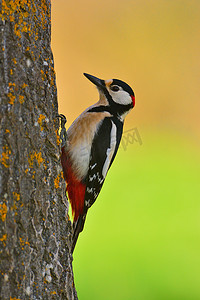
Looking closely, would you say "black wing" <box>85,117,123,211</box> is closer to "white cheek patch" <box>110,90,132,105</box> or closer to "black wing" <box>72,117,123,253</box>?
"black wing" <box>72,117,123,253</box>

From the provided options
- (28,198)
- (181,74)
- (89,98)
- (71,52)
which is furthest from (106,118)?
(181,74)

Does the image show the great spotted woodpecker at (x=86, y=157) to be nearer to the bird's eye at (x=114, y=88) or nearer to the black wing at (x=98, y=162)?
the black wing at (x=98, y=162)

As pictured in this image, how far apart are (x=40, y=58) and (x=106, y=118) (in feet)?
2.88

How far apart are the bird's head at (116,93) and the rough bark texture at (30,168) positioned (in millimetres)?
881

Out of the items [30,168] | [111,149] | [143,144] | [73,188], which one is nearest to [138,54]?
[143,144]

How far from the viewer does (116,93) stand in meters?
2.77

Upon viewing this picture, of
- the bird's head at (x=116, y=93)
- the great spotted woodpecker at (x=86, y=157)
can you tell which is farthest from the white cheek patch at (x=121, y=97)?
the great spotted woodpecker at (x=86, y=157)

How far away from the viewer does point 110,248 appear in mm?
4000

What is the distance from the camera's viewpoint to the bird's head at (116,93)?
2768mm

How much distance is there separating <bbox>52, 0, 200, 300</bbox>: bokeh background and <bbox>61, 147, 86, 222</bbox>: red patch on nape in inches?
51.6

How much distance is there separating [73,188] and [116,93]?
64 centimetres

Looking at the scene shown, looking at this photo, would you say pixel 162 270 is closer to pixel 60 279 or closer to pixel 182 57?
pixel 60 279

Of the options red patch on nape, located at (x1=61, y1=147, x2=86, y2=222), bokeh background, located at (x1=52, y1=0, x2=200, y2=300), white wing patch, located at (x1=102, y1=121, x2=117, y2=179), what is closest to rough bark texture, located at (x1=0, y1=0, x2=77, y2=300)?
red patch on nape, located at (x1=61, y1=147, x2=86, y2=222)

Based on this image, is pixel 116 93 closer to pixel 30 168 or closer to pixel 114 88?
pixel 114 88
